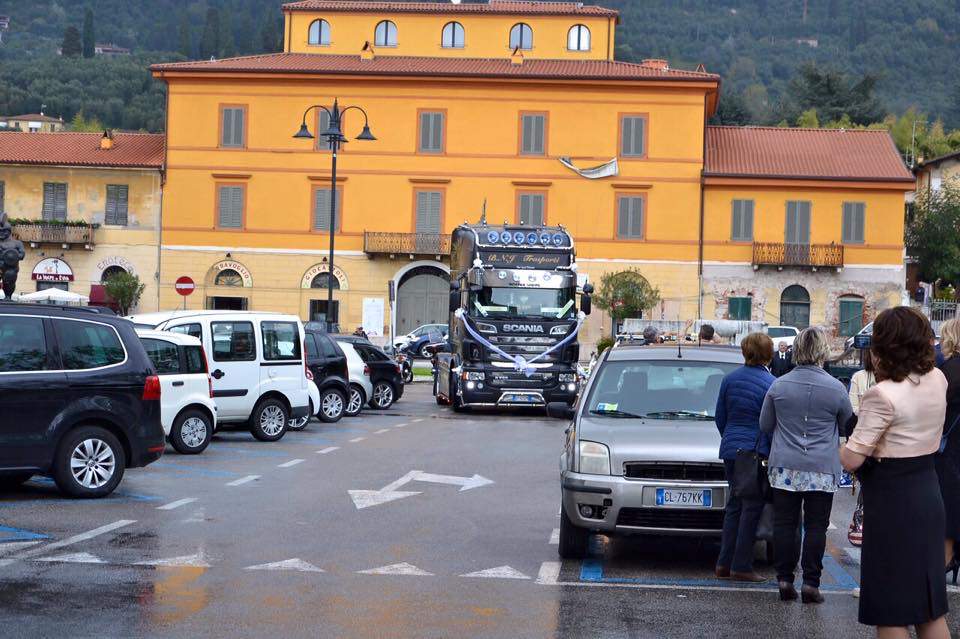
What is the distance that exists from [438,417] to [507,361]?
188 cm

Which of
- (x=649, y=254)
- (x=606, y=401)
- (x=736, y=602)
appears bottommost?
(x=736, y=602)

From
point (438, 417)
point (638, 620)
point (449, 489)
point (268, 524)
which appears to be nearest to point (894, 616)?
point (638, 620)

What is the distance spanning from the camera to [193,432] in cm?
1947

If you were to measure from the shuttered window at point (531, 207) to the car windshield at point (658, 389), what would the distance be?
47.3m

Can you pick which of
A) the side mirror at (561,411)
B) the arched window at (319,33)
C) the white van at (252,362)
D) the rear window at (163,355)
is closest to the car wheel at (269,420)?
the white van at (252,362)

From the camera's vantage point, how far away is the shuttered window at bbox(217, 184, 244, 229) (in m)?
60.2

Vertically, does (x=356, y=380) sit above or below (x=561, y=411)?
below

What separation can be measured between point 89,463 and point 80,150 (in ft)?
165

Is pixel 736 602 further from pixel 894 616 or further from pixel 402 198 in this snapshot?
pixel 402 198

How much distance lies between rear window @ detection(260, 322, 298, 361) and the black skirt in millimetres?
16108

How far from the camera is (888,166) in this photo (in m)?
59.2

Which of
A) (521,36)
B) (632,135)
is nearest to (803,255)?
(632,135)

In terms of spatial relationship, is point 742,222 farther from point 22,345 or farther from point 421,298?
point 22,345

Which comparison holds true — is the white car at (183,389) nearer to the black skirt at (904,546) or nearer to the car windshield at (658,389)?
the car windshield at (658,389)
